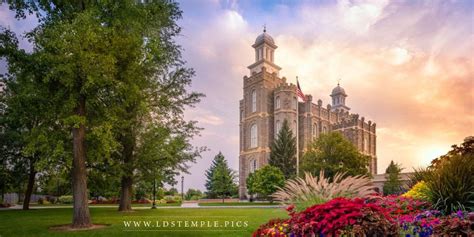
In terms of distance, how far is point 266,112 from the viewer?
180ft

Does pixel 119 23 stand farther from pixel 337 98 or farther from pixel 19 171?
pixel 337 98

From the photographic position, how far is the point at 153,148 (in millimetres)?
19141

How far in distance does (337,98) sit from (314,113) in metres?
21.2

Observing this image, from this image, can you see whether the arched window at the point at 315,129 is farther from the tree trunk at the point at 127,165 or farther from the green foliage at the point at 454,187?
the green foliage at the point at 454,187

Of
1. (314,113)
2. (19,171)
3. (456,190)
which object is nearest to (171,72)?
(19,171)

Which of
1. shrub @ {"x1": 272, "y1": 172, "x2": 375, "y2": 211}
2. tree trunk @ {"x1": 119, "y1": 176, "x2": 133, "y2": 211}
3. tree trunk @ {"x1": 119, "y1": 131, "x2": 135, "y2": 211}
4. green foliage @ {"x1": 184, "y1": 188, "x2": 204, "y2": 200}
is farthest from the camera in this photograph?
green foliage @ {"x1": 184, "y1": 188, "x2": 204, "y2": 200}

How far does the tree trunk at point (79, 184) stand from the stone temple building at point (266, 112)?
41.5 metres

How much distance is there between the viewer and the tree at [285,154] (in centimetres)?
4594

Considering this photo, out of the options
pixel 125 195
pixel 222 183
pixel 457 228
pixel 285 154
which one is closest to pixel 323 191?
pixel 457 228

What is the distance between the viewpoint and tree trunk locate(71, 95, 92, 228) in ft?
40.7

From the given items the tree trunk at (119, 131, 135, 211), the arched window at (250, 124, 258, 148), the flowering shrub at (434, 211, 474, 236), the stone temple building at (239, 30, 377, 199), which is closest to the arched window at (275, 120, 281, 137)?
the stone temple building at (239, 30, 377, 199)

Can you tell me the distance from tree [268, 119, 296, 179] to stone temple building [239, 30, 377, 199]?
6404mm

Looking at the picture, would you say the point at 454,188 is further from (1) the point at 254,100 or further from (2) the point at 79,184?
(1) the point at 254,100

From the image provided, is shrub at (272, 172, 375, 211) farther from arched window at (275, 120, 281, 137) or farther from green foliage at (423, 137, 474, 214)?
arched window at (275, 120, 281, 137)
